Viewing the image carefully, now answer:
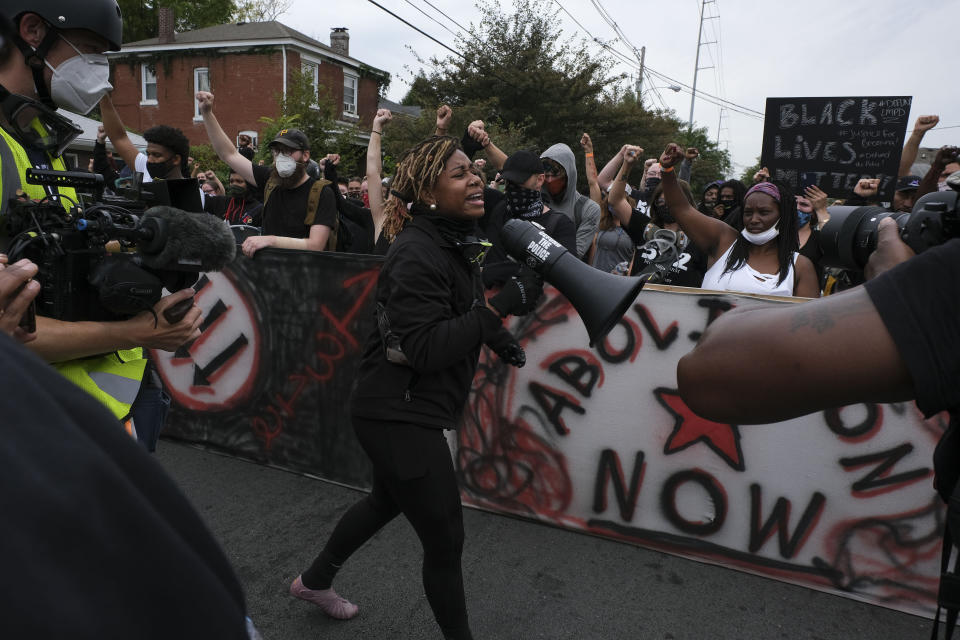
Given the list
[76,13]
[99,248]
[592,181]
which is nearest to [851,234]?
[99,248]

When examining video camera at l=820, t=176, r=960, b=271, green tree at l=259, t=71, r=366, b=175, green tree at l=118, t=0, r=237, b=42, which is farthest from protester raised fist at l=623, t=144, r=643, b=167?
green tree at l=118, t=0, r=237, b=42

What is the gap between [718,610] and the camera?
2.86 metres

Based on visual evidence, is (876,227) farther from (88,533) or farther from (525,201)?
(525,201)

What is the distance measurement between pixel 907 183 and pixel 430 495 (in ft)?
19.1

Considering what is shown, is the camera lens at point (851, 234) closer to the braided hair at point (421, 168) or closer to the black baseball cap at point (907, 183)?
the braided hair at point (421, 168)

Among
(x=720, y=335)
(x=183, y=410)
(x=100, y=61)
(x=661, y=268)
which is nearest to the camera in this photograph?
(x=720, y=335)

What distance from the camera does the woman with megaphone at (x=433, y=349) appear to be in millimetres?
2133

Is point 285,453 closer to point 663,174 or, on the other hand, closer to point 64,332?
point 64,332

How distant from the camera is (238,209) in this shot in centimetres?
584

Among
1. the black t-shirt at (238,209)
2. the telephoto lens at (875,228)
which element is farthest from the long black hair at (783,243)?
the black t-shirt at (238,209)

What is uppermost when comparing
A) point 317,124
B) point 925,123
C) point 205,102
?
point 317,124

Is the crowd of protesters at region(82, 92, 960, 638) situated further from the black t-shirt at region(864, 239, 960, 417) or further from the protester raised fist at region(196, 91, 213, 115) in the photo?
the black t-shirt at region(864, 239, 960, 417)

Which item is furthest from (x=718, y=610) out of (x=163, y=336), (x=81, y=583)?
(x=81, y=583)

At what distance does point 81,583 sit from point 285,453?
149 inches
